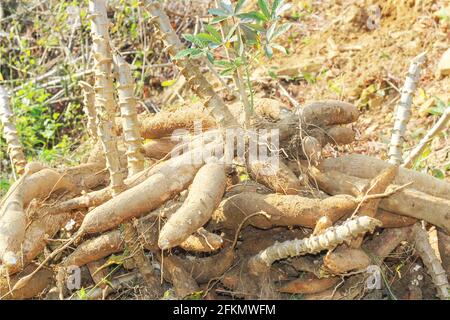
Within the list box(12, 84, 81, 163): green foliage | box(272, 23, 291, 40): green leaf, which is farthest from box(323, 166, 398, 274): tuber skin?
box(12, 84, 81, 163): green foliage

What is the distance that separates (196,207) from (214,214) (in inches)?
8.7

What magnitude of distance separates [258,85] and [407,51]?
2.68 feet

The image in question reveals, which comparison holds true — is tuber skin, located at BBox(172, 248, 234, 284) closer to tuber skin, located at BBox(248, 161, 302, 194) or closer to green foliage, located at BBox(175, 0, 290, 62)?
tuber skin, located at BBox(248, 161, 302, 194)

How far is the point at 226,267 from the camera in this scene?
2.21 meters

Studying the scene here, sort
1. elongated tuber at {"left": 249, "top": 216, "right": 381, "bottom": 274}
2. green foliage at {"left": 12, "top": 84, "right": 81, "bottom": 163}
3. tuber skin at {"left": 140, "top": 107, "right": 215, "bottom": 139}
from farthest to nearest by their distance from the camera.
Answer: green foliage at {"left": 12, "top": 84, "right": 81, "bottom": 163}, tuber skin at {"left": 140, "top": 107, "right": 215, "bottom": 139}, elongated tuber at {"left": 249, "top": 216, "right": 381, "bottom": 274}

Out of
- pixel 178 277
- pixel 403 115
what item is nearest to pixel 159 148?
pixel 178 277

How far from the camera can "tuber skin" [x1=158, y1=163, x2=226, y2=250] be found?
6.32ft

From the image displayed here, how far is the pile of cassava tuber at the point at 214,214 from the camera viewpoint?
2.07m

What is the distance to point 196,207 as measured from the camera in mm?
1995

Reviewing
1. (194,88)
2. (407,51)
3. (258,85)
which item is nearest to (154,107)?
(258,85)

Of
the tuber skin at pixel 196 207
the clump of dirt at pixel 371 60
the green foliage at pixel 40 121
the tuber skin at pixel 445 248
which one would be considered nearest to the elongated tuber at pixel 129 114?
the tuber skin at pixel 196 207

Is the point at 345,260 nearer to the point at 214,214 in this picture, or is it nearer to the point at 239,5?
the point at 214,214

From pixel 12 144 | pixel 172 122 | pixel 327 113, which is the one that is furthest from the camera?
pixel 12 144
